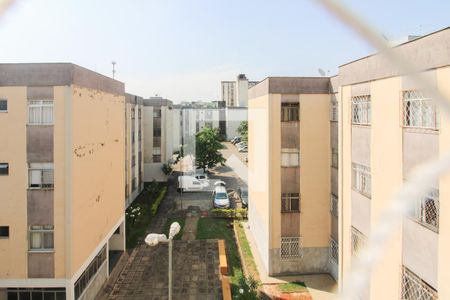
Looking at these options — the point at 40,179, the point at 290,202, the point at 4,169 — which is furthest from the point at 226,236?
the point at 4,169

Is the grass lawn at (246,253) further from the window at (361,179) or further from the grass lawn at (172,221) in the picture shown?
the window at (361,179)

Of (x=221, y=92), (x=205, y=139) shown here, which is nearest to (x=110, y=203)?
(x=205, y=139)

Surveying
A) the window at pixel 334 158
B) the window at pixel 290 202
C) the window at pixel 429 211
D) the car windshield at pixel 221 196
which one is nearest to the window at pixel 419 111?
the window at pixel 429 211

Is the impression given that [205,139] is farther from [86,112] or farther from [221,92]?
[221,92]

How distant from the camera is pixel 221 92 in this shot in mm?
96062

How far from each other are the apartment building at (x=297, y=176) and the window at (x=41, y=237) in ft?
28.1

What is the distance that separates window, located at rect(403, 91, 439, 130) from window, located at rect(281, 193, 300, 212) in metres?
8.85

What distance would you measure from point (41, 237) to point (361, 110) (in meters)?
10.1

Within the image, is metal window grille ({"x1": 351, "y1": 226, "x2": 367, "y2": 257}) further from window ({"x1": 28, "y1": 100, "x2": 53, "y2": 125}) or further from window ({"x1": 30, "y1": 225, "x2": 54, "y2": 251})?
window ({"x1": 28, "y1": 100, "x2": 53, "y2": 125})

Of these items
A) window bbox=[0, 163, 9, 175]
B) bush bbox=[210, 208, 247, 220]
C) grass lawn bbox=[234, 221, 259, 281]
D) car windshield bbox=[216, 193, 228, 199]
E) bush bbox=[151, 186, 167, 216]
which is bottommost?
grass lawn bbox=[234, 221, 259, 281]

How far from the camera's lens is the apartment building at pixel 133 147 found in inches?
1077

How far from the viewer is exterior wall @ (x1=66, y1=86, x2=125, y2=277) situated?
12305mm

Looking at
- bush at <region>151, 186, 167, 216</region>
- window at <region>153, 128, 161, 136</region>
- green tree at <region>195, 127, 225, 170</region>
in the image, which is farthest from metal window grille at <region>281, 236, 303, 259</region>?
window at <region>153, 128, 161, 136</region>

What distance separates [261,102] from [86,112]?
26.4 feet
